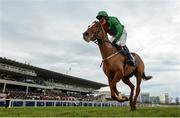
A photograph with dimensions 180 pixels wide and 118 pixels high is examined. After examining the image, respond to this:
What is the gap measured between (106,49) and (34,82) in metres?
65.8

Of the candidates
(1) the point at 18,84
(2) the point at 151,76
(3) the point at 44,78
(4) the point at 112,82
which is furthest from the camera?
(3) the point at 44,78

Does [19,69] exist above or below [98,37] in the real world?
above

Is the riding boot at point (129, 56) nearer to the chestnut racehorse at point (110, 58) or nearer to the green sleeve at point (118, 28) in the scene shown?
the chestnut racehorse at point (110, 58)

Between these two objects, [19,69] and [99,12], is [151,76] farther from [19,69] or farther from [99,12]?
[19,69]

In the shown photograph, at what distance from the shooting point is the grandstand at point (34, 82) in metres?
58.6

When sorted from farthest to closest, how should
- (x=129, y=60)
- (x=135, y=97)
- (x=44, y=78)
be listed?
1. (x=44, y=78)
2. (x=135, y=97)
3. (x=129, y=60)

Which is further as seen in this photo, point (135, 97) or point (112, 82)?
point (135, 97)

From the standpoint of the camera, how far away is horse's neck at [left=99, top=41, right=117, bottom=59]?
8727mm

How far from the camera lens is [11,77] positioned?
2630 inches

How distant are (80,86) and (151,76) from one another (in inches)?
3612

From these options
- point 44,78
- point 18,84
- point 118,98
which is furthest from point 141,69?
point 44,78

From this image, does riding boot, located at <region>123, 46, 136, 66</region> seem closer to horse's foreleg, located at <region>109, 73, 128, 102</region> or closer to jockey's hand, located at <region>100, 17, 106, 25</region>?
horse's foreleg, located at <region>109, 73, 128, 102</region>

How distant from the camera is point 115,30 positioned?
912 centimetres

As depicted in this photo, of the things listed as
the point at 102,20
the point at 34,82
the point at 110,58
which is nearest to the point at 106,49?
the point at 110,58
